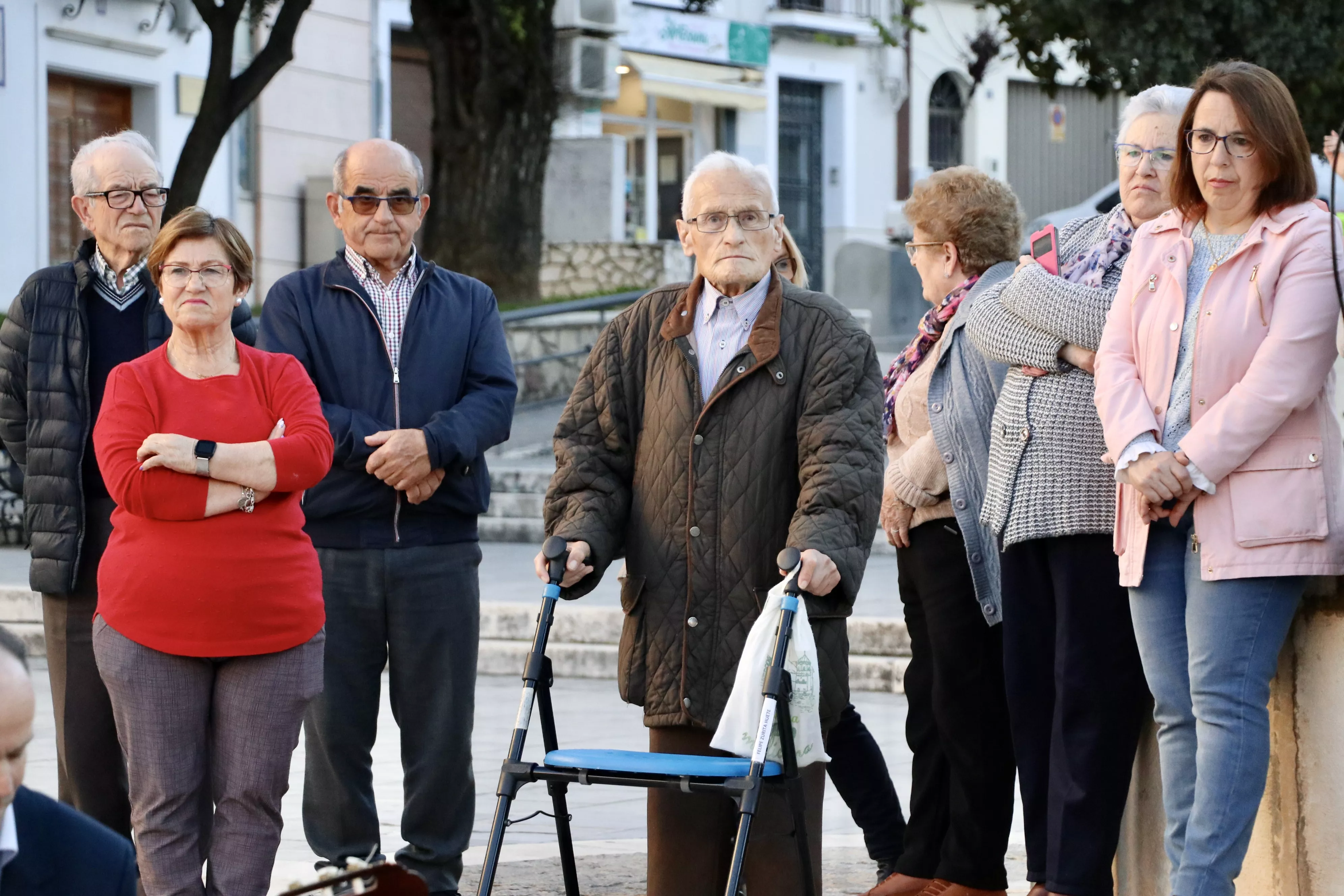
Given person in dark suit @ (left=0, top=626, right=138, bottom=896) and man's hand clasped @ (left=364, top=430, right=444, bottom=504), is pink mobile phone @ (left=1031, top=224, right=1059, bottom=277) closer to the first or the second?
man's hand clasped @ (left=364, top=430, right=444, bottom=504)

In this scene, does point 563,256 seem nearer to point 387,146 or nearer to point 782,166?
point 782,166

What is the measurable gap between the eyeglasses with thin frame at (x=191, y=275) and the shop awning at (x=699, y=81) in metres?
24.2

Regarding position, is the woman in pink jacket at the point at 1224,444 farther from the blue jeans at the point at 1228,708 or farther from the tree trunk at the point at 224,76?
the tree trunk at the point at 224,76

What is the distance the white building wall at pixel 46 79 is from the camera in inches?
765

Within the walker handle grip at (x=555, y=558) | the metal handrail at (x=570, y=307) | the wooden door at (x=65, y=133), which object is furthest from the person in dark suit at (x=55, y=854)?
the wooden door at (x=65, y=133)

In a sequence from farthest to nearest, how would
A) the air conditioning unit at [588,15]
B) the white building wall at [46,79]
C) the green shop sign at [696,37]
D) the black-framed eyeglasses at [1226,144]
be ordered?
the green shop sign at [696,37] < the air conditioning unit at [588,15] < the white building wall at [46,79] < the black-framed eyeglasses at [1226,144]

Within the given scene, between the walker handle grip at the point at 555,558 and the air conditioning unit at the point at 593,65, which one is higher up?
the air conditioning unit at the point at 593,65

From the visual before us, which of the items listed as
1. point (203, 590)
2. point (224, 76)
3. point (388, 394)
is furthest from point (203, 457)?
point (224, 76)

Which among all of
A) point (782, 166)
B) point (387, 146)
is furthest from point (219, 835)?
point (782, 166)

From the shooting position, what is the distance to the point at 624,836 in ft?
21.8

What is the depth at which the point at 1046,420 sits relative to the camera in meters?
4.68

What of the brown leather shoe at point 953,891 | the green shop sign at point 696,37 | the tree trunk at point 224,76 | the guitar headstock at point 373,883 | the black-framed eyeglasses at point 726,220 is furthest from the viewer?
the green shop sign at point 696,37

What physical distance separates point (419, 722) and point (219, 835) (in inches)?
32.5

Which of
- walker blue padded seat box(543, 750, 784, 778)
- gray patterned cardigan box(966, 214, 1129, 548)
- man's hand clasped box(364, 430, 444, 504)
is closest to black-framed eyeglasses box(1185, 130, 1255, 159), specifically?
gray patterned cardigan box(966, 214, 1129, 548)
